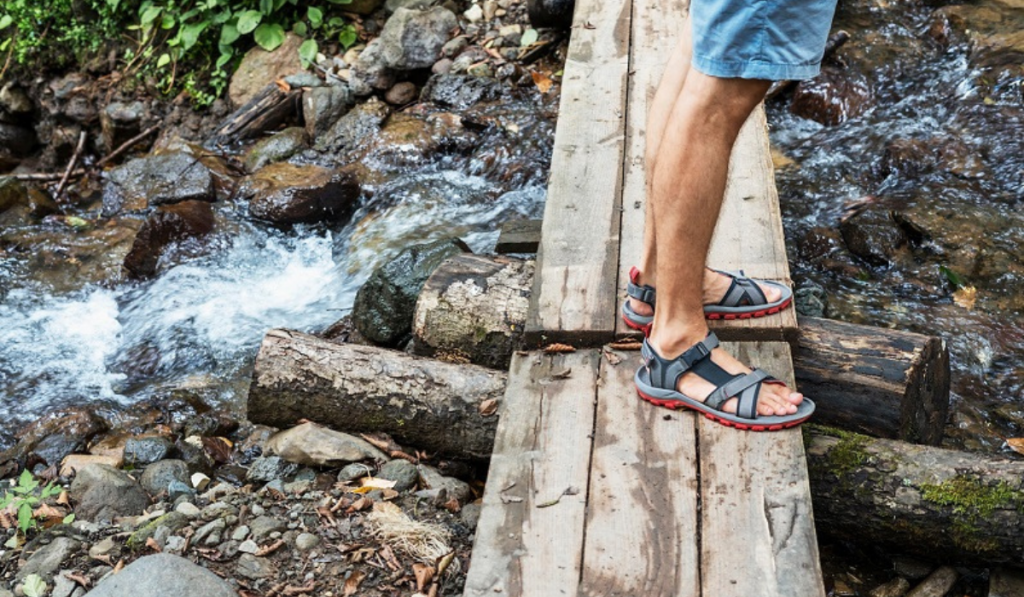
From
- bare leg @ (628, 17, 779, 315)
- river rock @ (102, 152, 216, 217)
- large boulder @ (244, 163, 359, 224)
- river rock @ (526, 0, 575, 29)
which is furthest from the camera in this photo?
river rock @ (526, 0, 575, 29)

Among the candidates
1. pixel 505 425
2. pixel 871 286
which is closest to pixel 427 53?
pixel 871 286

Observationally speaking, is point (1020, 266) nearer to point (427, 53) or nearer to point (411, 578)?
point (411, 578)

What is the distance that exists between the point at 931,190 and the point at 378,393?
388 centimetres

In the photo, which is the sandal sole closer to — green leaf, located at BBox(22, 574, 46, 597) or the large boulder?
green leaf, located at BBox(22, 574, 46, 597)

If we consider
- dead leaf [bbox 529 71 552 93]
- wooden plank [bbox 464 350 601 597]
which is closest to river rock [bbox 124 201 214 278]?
dead leaf [bbox 529 71 552 93]

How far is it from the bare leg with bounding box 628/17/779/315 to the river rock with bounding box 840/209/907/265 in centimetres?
239

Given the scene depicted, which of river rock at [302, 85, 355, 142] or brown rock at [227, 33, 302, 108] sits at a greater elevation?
brown rock at [227, 33, 302, 108]

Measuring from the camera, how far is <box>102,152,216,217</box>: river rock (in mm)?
7254

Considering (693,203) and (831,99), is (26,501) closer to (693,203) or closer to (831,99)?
(693,203)

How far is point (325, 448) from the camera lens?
3771 mm

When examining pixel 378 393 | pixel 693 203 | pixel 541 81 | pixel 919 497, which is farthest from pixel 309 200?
pixel 919 497

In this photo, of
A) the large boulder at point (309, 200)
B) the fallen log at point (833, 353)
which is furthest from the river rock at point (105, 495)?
the large boulder at point (309, 200)

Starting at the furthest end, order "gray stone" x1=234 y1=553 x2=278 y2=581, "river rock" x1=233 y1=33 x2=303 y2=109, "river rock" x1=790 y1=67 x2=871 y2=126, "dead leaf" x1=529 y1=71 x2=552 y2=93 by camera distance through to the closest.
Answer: "river rock" x1=233 y1=33 x2=303 y2=109 → "dead leaf" x1=529 y1=71 x2=552 y2=93 → "river rock" x1=790 y1=67 x2=871 y2=126 → "gray stone" x1=234 y1=553 x2=278 y2=581

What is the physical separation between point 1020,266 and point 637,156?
242cm
